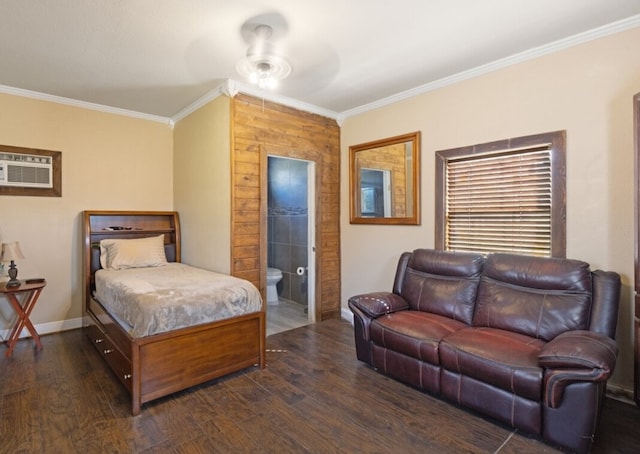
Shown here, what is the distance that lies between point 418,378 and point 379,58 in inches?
100

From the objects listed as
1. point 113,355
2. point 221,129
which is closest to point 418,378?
point 113,355

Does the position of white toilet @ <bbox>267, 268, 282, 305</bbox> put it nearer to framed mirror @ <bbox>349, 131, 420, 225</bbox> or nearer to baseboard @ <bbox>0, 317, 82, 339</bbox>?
framed mirror @ <bbox>349, 131, 420, 225</bbox>

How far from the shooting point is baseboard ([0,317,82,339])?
11.7 feet

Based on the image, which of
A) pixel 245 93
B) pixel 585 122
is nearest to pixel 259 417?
pixel 245 93

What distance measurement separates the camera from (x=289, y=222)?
506 centimetres

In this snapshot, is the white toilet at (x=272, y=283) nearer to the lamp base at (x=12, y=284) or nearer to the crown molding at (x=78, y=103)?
the crown molding at (x=78, y=103)

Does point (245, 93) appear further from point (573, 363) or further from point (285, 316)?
point (573, 363)

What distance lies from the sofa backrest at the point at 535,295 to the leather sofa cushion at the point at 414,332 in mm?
295

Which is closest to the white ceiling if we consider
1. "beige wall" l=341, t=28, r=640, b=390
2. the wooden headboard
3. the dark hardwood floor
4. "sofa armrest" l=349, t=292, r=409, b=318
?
"beige wall" l=341, t=28, r=640, b=390

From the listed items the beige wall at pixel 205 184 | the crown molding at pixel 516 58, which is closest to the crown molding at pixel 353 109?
the crown molding at pixel 516 58

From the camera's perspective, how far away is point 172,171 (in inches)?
180

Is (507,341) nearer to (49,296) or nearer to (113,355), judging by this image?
(113,355)

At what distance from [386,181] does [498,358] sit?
227 cm

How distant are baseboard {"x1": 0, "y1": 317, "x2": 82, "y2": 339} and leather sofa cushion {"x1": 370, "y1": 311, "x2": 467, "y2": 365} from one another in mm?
3418
